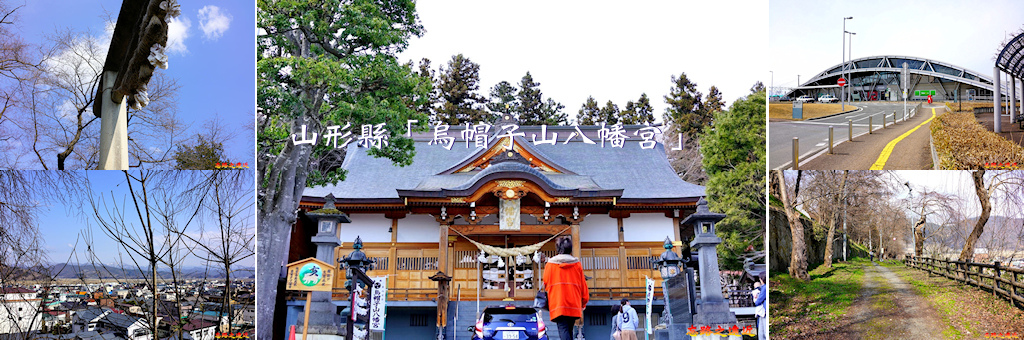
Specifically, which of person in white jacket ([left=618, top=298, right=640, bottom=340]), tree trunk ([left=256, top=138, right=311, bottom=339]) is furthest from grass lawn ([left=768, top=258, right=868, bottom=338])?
tree trunk ([left=256, top=138, right=311, bottom=339])

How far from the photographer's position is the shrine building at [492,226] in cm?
941

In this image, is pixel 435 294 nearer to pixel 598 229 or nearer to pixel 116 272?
pixel 598 229

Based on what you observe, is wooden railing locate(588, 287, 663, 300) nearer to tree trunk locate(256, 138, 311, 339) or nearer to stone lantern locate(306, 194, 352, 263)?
stone lantern locate(306, 194, 352, 263)

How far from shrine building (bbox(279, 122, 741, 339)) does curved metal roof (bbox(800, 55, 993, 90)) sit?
A: 9.64 feet

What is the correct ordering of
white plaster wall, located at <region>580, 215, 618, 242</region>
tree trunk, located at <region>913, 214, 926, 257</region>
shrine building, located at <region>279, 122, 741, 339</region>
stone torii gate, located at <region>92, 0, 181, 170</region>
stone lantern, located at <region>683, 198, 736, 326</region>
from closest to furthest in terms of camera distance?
stone torii gate, located at <region>92, 0, 181, 170</region> < tree trunk, located at <region>913, 214, 926, 257</region> < stone lantern, located at <region>683, 198, 736, 326</region> < shrine building, located at <region>279, 122, 741, 339</region> < white plaster wall, located at <region>580, 215, 618, 242</region>

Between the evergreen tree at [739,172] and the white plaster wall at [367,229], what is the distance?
19.1ft

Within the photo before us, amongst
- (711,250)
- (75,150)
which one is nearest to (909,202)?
(711,250)

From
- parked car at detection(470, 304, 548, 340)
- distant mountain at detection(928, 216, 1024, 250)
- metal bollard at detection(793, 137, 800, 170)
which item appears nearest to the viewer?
distant mountain at detection(928, 216, 1024, 250)

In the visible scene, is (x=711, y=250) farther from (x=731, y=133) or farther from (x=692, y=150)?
(x=692, y=150)

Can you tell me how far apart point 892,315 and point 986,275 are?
110 cm

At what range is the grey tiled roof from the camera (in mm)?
10328

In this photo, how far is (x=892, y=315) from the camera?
7422mm

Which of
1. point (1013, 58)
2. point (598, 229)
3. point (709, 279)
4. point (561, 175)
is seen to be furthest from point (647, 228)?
point (1013, 58)

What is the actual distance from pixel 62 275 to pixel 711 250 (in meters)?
7.26
